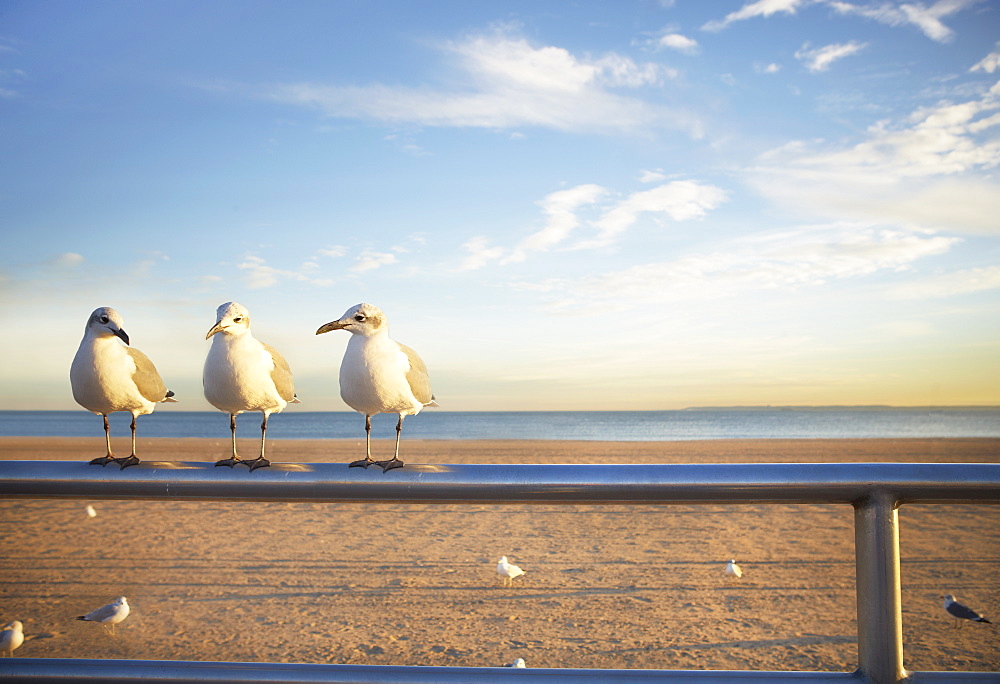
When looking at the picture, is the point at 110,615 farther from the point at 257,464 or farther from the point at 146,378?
the point at 257,464

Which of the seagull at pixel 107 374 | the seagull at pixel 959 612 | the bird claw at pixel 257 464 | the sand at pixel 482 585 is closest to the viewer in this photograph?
the bird claw at pixel 257 464

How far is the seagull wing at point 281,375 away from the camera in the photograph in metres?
2.57

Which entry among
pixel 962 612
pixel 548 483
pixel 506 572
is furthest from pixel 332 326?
pixel 962 612

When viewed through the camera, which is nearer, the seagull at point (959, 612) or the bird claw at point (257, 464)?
the bird claw at point (257, 464)

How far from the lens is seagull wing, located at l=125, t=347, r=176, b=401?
2.62m

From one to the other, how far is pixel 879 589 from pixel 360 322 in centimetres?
180

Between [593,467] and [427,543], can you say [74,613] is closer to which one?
[427,543]

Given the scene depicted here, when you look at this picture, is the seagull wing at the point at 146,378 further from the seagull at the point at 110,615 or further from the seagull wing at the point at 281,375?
the seagull at the point at 110,615

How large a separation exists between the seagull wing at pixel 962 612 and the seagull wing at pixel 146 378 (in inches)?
272

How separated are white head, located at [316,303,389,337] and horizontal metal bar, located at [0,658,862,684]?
141cm

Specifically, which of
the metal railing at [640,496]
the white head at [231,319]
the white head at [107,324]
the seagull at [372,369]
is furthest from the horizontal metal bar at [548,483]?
the white head at [107,324]

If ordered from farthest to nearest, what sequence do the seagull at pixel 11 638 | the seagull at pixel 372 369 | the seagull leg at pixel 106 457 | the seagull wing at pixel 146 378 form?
1. the seagull at pixel 11 638
2. the seagull wing at pixel 146 378
3. the seagull at pixel 372 369
4. the seagull leg at pixel 106 457

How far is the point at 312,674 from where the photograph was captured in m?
1.13

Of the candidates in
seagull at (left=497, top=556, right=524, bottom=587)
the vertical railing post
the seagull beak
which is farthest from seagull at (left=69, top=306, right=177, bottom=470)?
seagull at (left=497, top=556, right=524, bottom=587)
